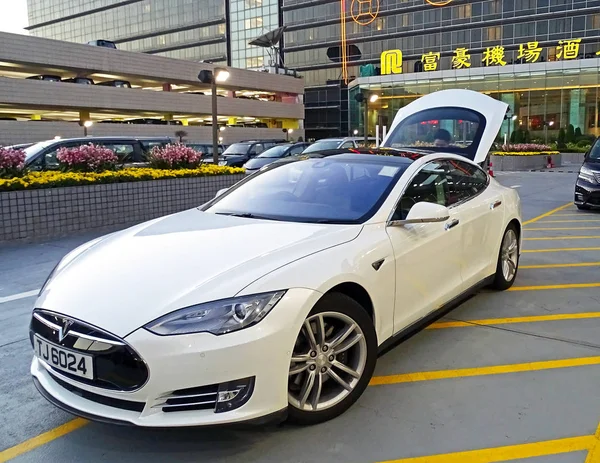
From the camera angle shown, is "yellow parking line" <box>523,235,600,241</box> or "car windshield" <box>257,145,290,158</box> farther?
"car windshield" <box>257,145,290,158</box>

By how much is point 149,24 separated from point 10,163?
7749cm

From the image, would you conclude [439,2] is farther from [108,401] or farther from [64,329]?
[108,401]

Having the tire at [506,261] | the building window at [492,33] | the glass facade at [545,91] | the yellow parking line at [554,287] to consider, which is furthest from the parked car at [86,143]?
the building window at [492,33]

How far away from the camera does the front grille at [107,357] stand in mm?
2447

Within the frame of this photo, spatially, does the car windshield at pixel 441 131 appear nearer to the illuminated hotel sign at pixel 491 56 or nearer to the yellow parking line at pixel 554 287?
the yellow parking line at pixel 554 287

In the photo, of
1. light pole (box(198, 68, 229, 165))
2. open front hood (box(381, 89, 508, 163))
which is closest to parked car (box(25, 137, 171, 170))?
light pole (box(198, 68, 229, 165))

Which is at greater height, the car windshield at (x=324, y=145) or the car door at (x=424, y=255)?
the car windshield at (x=324, y=145)

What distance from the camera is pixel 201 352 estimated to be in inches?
96.2

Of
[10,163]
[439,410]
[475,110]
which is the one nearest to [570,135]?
[475,110]

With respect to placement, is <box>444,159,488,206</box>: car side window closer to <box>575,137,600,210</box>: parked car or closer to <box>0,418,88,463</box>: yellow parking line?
<box>0,418,88,463</box>: yellow parking line

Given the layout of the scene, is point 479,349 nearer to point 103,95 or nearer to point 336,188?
point 336,188

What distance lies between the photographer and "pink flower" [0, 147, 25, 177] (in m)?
8.12

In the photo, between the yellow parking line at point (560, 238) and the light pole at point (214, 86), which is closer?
the yellow parking line at point (560, 238)

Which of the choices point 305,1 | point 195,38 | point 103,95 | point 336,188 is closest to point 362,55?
point 305,1
